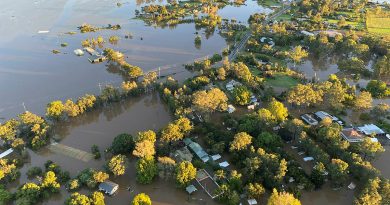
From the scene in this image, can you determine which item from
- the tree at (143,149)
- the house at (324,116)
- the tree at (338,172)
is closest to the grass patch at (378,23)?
the house at (324,116)

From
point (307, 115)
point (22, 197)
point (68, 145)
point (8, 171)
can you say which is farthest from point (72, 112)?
point (307, 115)

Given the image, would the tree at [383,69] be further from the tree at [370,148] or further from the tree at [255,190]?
the tree at [255,190]

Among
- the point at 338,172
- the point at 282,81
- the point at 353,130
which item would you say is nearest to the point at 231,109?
the point at 282,81

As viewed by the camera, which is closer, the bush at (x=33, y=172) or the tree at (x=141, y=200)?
the tree at (x=141, y=200)

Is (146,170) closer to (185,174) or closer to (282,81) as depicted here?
(185,174)

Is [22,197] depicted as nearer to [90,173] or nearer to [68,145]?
[90,173]

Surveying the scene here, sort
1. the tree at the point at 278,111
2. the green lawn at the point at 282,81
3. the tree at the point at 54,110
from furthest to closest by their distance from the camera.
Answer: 1. the green lawn at the point at 282,81
2. the tree at the point at 54,110
3. the tree at the point at 278,111
